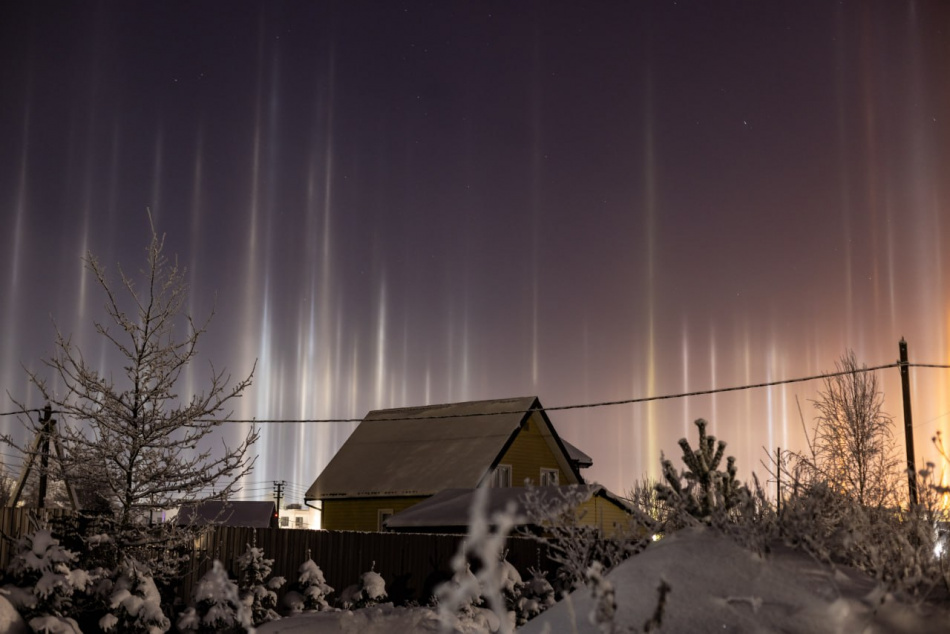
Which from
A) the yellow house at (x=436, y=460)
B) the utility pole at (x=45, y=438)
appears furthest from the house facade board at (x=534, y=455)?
the utility pole at (x=45, y=438)

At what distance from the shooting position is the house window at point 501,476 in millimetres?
32469

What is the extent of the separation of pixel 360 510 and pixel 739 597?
29.0 metres

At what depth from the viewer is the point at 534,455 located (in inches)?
1361

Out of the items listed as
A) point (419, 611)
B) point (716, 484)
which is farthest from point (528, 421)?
point (716, 484)

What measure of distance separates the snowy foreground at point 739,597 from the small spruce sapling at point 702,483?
5.35 feet

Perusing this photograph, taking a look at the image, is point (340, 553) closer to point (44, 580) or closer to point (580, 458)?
point (44, 580)

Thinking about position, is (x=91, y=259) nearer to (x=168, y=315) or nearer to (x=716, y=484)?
(x=168, y=315)

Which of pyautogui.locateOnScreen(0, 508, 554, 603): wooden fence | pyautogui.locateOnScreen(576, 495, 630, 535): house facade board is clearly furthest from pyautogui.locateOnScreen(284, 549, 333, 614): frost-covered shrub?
pyautogui.locateOnScreen(576, 495, 630, 535): house facade board

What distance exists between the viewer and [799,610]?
5.93 metres

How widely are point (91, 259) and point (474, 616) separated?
8.57m

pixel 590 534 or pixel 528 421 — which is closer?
pixel 590 534

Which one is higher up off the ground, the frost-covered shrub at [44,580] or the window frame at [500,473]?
the window frame at [500,473]

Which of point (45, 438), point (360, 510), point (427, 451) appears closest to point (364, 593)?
point (45, 438)

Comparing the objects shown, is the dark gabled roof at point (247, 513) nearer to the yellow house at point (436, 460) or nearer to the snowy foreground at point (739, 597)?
the yellow house at point (436, 460)
